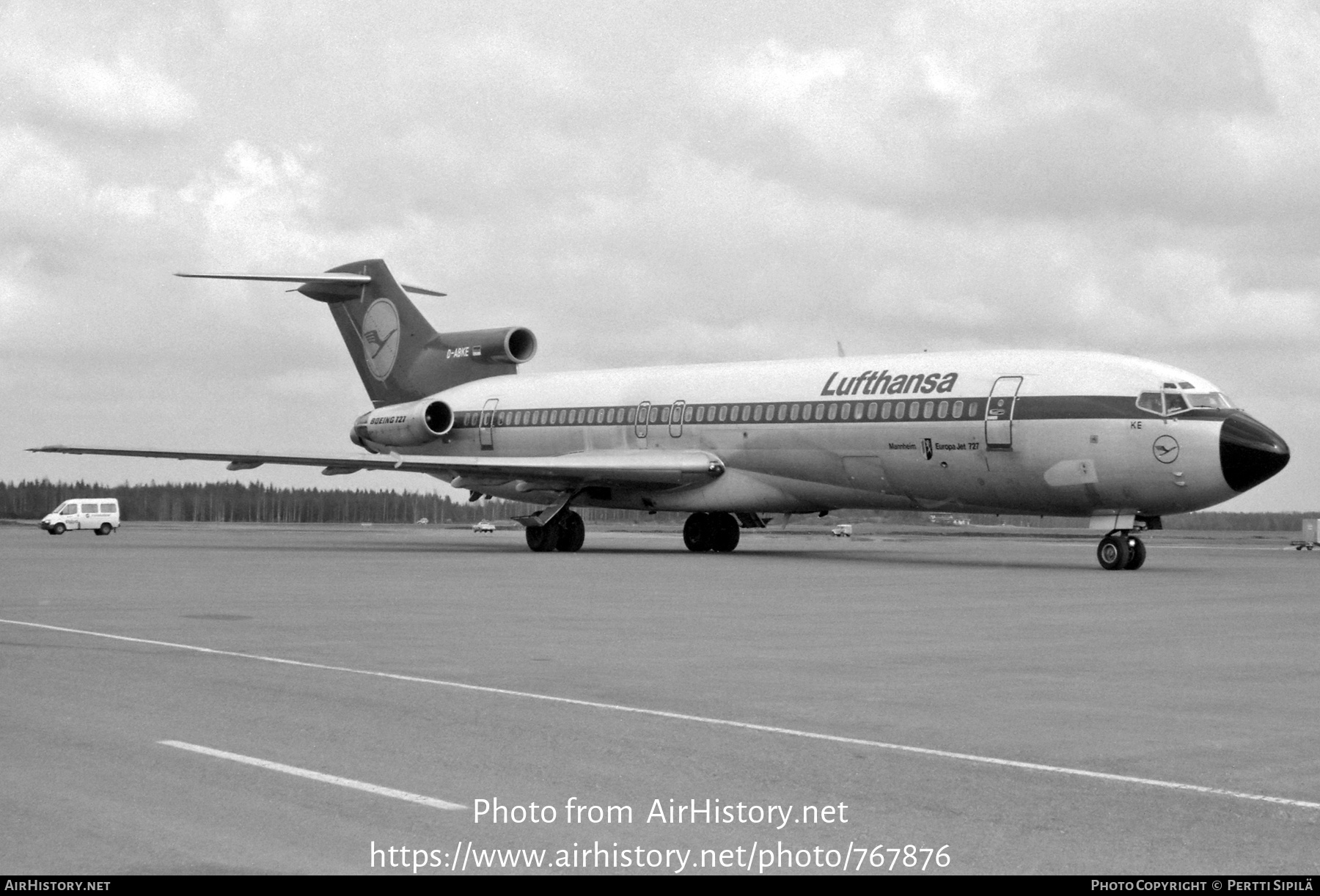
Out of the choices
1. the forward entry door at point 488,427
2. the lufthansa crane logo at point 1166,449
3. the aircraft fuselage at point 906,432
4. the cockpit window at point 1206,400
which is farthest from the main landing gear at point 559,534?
the cockpit window at point 1206,400

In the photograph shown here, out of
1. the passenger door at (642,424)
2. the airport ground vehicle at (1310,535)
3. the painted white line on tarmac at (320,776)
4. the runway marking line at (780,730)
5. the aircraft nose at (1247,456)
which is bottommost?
the painted white line on tarmac at (320,776)

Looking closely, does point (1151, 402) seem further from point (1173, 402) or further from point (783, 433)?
point (783, 433)

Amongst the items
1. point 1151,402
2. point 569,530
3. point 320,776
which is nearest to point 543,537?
point 569,530

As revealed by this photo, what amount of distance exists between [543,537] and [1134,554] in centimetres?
1466

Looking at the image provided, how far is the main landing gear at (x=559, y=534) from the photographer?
38188mm

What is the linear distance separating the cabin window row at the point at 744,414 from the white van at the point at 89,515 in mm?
31730

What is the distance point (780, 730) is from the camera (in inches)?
366

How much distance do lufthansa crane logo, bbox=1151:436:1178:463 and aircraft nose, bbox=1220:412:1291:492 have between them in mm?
788

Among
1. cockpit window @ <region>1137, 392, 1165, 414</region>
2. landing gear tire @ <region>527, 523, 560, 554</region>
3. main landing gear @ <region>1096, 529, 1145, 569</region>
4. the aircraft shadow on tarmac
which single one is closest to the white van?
the aircraft shadow on tarmac

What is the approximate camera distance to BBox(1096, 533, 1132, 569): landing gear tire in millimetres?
29266

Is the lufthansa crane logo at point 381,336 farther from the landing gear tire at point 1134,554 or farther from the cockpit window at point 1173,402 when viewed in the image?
the cockpit window at point 1173,402

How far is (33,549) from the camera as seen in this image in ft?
124
